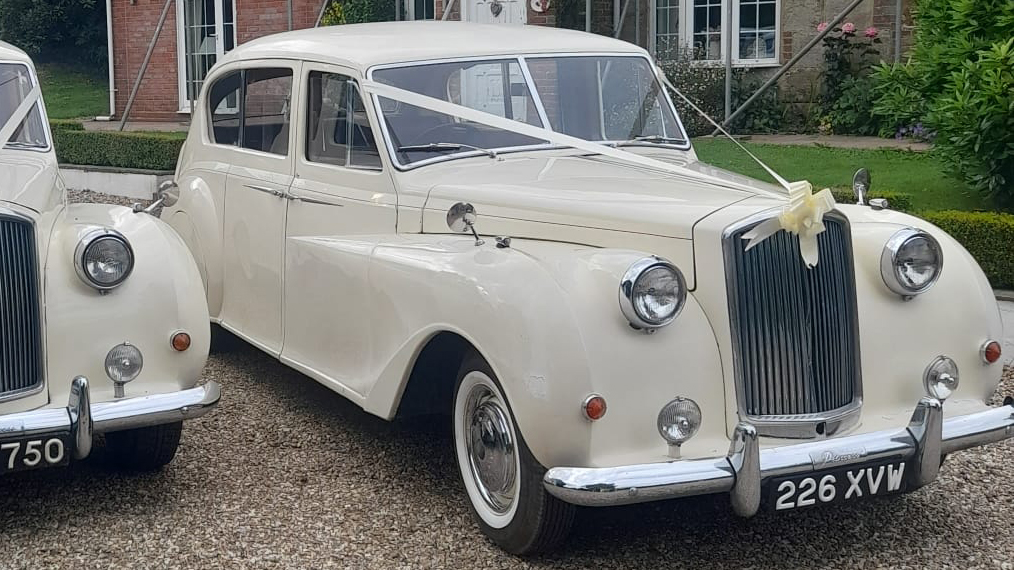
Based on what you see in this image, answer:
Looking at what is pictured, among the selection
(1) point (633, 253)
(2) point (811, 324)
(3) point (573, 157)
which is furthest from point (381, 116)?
(2) point (811, 324)

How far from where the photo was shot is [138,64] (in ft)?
64.8

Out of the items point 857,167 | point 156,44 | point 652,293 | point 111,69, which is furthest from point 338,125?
point 111,69

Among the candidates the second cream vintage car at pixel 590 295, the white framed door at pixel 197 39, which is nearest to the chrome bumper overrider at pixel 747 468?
the second cream vintage car at pixel 590 295

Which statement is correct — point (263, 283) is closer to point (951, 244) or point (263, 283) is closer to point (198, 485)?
point (198, 485)

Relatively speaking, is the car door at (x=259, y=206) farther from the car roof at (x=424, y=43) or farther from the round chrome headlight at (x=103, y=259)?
the round chrome headlight at (x=103, y=259)

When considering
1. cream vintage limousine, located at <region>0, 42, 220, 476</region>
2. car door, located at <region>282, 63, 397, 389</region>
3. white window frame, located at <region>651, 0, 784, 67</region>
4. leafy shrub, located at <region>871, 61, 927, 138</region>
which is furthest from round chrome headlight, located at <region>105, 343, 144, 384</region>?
white window frame, located at <region>651, 0, 784, 67</region>

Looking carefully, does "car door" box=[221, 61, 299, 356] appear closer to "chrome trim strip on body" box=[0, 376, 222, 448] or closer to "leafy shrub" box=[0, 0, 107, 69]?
"chrome trim strip on body" box=[0, 376, 222, 448]

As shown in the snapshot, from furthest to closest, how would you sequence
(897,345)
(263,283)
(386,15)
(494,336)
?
(386,15), (263,283), (897,345), (494,336)

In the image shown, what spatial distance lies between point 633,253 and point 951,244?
1.32 metres

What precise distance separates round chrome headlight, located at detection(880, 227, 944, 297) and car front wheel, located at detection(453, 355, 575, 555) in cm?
135

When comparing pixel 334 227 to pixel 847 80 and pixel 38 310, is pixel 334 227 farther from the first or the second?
pixel 847 80

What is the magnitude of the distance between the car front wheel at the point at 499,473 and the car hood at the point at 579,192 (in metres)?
0.65

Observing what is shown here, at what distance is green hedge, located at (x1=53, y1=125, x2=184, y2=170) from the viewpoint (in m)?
13.9

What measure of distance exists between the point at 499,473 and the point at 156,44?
56.5 feet
